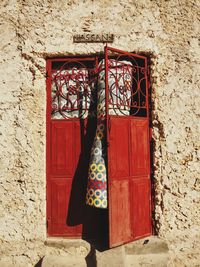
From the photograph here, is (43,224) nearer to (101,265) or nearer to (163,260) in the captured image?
(101,265)

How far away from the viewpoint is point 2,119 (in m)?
2.96

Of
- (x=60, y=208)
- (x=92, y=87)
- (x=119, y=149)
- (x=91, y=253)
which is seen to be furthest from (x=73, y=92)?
(x=91, y=253)

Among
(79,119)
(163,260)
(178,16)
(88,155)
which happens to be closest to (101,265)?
(163,260)

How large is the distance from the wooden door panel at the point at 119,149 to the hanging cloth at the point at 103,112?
3.6 inches

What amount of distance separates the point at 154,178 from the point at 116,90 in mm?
1201

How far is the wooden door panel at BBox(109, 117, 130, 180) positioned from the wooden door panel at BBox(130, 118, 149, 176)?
91 mm

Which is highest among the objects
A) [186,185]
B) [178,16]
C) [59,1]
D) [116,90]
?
[59,1]

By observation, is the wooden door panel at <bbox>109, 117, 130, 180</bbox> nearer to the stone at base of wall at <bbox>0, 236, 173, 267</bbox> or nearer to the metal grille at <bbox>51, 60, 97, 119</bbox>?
the metal grille at <bbox>51, 60, 97, 119</bbox>

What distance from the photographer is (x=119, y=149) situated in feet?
9.04

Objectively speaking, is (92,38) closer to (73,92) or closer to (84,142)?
(73,92)

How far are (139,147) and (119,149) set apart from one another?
32cm

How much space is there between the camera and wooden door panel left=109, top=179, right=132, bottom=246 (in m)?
2.57

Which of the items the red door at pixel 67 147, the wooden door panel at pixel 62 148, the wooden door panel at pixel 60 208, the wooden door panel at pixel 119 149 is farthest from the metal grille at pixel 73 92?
the wooden door panel at pixel 60 208

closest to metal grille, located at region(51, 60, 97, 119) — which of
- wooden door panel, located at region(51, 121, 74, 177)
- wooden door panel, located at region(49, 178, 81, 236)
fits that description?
wooden door panel, located at region(51, 121, 74, 177)
